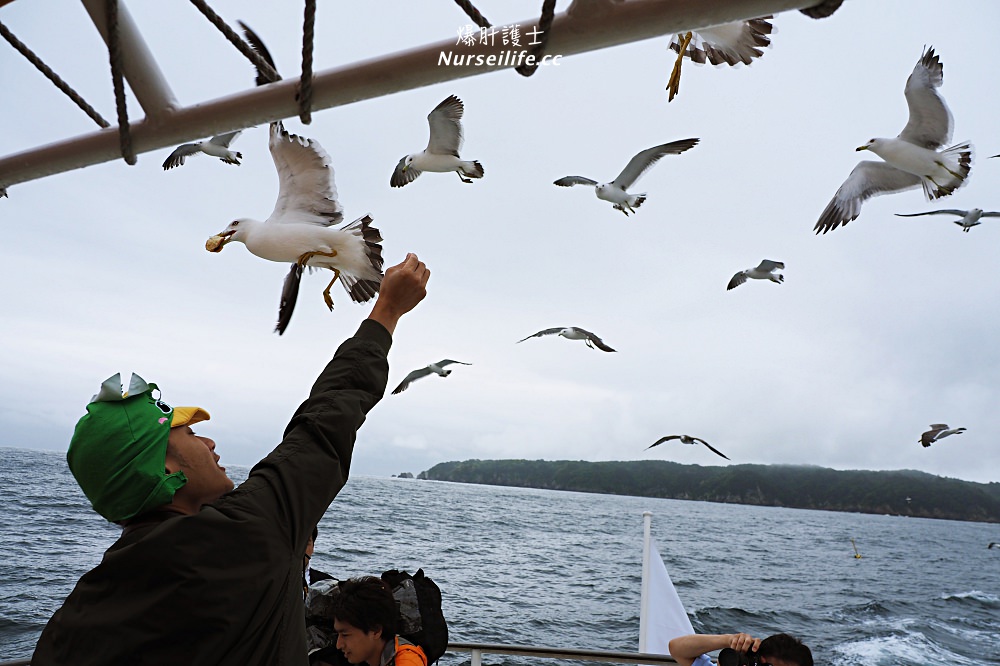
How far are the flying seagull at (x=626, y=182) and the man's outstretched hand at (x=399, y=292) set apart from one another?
18.8 ft

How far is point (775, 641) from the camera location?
96.0 inches

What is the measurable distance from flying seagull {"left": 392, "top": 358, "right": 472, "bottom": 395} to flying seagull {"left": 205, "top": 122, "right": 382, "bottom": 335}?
339cm

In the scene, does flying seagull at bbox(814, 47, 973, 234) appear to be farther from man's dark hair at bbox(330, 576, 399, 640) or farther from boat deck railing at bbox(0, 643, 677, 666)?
man's dark hair at bbox(330, 576, 399, 640)

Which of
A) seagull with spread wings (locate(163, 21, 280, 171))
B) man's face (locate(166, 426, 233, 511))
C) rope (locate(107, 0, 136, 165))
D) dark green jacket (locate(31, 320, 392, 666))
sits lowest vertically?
dark green jacket (locate(31, 320, 392, 666))

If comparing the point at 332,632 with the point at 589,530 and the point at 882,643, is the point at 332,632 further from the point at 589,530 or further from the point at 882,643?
the point at 589,530

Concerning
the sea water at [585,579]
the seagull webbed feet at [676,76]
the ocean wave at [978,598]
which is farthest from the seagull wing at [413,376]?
the ocean wave at [978,598]

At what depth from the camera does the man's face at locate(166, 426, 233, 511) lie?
0.95 metres

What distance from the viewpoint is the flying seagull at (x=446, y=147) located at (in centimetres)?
578

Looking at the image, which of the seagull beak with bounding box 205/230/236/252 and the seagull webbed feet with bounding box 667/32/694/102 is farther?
the seagull webbed feet with bounding box 667/32/694/102

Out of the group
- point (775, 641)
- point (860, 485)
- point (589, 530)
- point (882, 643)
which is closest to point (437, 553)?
point (882, 643)

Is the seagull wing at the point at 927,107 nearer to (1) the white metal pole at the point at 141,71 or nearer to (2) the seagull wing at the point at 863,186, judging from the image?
(2) the seagull wing at the point at 863,186

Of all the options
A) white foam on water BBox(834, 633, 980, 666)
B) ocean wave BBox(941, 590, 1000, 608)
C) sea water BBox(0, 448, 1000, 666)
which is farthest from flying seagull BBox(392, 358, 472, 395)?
ocean wave BBox(941, 590, 1000, 608)

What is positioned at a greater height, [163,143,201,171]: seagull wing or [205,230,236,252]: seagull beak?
[163,143,201,171]: seagull wing

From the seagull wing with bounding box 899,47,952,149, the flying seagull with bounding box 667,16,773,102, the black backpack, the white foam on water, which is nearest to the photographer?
the black backpack
